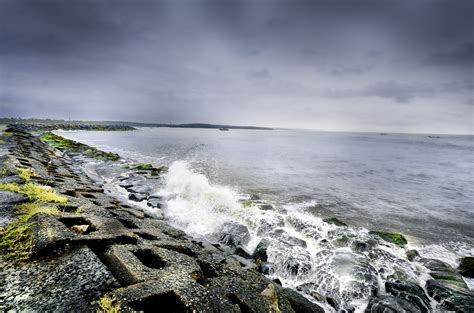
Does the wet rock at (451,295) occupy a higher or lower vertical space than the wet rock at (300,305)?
lower

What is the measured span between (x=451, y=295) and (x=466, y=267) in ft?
12.3

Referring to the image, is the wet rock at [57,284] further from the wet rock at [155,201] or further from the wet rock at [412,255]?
the wet rock at [412,255]

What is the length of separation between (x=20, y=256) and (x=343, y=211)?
18.7 meters

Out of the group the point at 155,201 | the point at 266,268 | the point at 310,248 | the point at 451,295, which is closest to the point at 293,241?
the point at 310,248

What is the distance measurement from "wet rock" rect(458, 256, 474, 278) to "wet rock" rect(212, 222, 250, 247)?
9734 millimetres

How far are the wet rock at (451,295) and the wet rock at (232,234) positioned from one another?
7590 mm

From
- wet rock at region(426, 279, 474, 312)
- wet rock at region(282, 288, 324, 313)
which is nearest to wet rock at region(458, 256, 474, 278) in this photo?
wet rock at region(426, 279, 474, 312)

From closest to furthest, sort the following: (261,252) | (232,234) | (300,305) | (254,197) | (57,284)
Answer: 1. (57,284)
2. (300,305)
3. (261,252)
4. (232,234)
5. (254,197)

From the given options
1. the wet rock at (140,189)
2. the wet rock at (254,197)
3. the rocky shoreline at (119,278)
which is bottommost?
the wet rock at (254,197)

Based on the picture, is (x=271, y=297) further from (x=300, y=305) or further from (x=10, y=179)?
(x=10, y=179)

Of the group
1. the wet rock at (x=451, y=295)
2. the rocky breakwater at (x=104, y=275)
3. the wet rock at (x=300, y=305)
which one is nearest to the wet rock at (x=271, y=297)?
the rocky breakwater at (x=104, y=275)

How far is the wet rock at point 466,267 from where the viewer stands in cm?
1002

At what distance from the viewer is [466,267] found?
1030cm

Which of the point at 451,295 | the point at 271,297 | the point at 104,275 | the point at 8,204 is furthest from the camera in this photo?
the point at 451,295
